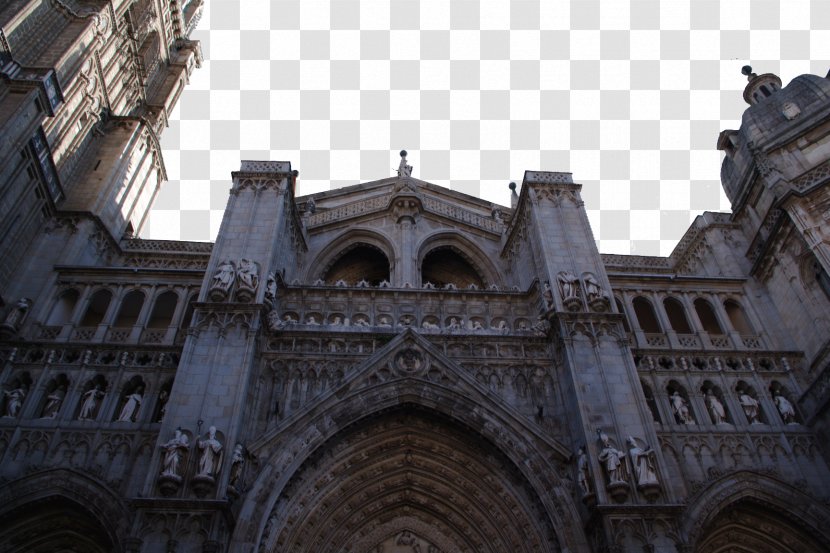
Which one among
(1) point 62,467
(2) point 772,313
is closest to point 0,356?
(1) point 62,467

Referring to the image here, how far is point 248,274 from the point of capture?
17.6 m

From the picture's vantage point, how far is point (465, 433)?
16.1 m

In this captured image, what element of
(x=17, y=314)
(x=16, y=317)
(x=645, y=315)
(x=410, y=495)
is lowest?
(x=410, y=495)

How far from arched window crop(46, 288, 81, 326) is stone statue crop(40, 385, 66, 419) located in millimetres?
2969

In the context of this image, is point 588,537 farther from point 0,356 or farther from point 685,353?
point 0,356

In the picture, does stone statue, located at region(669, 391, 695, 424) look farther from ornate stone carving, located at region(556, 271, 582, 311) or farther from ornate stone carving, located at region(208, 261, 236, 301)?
ornate stone carving, located at region(208, 261, 236, 301)

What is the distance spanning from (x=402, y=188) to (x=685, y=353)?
12.8 m

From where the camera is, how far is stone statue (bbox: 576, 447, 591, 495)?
13799 millimetres

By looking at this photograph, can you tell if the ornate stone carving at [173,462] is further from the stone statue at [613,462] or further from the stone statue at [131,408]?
the stone statue at [613,462]

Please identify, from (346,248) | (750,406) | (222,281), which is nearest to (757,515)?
(750,406)

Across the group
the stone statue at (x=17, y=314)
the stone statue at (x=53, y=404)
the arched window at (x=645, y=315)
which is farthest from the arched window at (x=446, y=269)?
the stone statue at (x=17, y=314)

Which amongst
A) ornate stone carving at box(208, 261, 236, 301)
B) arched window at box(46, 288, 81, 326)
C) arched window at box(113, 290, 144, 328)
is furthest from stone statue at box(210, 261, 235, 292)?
arched window at box(46, 288, 81, 326)

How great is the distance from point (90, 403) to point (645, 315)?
1749 centimetres

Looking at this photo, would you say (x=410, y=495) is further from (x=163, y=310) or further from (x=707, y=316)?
(x=707, y=316)
